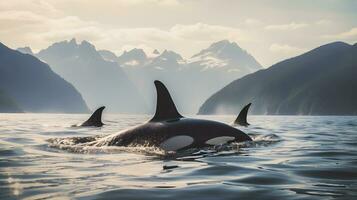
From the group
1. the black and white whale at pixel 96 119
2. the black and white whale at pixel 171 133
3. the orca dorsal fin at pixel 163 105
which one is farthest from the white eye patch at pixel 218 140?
the black and white whale at pixel 96 119

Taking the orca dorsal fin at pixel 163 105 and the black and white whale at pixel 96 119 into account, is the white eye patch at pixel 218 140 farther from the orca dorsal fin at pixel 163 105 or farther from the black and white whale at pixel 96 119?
the black and white whale at pixel 96 119

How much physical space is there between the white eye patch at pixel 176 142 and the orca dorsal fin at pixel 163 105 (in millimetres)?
1242

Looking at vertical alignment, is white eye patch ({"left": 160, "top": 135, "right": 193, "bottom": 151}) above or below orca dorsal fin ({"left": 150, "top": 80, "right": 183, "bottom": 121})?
below

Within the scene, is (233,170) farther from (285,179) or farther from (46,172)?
(46,172)

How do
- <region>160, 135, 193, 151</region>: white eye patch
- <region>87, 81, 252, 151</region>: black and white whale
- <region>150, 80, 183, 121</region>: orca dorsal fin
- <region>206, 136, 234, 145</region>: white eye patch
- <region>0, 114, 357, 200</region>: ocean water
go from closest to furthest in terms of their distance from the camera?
<region>0, 114, 357, 200</region>: ocean water
<region>160, 135, 193, 151</region>: white eye patch
<region>87, 81, 252, 151</region>: black and white whale
<region>206, 136, 234, 145</region>: white eye patch
<region>150, 80, 183, 121</region>: orca dorsal fin

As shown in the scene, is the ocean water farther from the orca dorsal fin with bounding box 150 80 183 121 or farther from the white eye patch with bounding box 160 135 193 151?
the orca dorsal fin with bounding box 150 80 183 121

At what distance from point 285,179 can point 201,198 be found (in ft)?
7.35

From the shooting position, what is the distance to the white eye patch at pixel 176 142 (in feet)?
39.4

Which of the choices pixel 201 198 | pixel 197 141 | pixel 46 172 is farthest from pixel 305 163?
pixel 46 172

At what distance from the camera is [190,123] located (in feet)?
42.5

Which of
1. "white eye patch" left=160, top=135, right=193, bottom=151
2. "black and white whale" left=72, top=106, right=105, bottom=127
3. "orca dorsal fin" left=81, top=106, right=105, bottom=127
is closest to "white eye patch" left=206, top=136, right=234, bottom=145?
"white eye patch" left=160, top=135, right=193, bottom=151

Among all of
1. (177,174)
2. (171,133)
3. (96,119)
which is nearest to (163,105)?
(171,133)

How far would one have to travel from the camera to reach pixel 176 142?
12172 millimetres

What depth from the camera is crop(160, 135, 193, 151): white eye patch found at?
12.0m
